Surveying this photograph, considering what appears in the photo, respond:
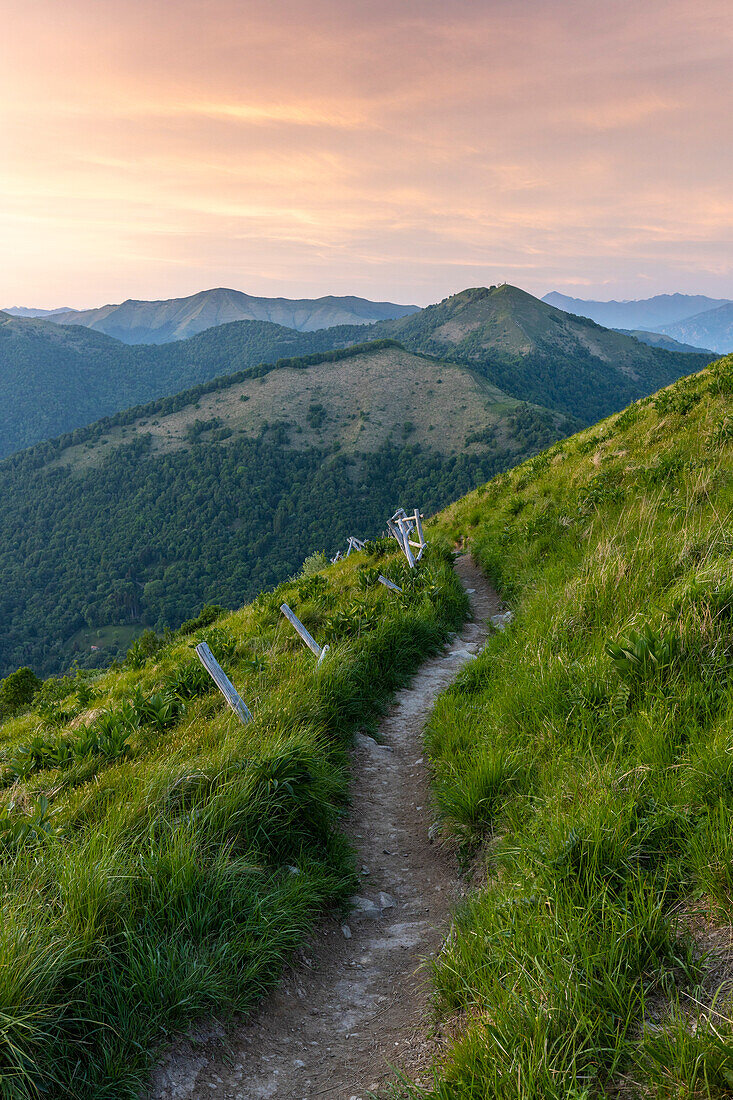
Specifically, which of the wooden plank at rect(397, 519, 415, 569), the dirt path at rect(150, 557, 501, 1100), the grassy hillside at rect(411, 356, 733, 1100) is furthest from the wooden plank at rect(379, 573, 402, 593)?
the dirt path at rect(150, 557, 501, 1100)

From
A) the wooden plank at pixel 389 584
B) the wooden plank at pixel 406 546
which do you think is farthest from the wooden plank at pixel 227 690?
the wooden plank at pixel 406 546

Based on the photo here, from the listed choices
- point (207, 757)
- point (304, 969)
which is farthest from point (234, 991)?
point (207, 757)

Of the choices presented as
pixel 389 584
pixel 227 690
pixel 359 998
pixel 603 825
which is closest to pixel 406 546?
pixel 389 584

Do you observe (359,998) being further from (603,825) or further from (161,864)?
(603,825)

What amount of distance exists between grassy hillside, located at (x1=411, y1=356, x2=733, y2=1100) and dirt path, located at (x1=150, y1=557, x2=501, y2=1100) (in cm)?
41

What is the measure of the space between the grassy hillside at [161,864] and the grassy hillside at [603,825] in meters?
1.21

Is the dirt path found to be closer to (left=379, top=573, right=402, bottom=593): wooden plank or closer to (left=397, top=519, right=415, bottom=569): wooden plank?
(left=379, top=573, right=402, bottom=593): wooden plank

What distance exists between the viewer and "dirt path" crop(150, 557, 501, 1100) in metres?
3.04

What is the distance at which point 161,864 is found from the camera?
11.9ft

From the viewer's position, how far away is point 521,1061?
2266mm

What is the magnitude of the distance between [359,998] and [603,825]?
6.53 ft

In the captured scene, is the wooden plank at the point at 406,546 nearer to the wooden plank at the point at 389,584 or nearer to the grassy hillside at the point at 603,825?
the wooden plank at the point at 389,584

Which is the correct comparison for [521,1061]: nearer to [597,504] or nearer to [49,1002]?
[49,1002]

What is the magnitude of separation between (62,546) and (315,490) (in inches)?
3420
